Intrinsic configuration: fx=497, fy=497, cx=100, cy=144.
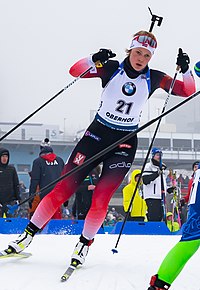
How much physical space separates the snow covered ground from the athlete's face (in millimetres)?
1580

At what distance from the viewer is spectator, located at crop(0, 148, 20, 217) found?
7.63m

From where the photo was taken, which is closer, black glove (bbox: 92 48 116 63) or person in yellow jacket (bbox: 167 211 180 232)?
black glove (bbox: 92 48 116 63)

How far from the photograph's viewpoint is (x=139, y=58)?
4.07 metres

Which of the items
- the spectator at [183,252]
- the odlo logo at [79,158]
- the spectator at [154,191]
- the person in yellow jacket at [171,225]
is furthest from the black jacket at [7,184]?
the spectator at [183,252]

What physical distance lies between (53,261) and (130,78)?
1.59 meters

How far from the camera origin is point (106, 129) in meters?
4.07

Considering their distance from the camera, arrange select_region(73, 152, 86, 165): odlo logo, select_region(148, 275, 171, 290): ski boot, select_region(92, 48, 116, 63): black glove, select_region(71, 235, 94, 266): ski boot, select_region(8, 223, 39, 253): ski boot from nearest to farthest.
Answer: select_region(148, 275, 171, 290): ski boot → select_region(71, 235, 94, 266): ski boot → select_region(8, 223, 39, 253): ski boot → select_region(73, 152, 86, 165): odlo logo → select_region(92, 48, 116, 63): black glove

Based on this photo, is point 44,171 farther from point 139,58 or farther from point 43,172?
point 139,58

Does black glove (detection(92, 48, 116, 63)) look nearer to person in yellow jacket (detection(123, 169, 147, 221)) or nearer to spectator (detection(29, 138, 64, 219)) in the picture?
spectator (detection(29, 138, 64, 219))

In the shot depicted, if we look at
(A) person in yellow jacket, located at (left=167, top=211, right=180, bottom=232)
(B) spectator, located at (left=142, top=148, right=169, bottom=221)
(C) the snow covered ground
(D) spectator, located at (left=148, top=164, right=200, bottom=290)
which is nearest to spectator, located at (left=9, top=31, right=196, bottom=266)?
(C) the snow covered ground

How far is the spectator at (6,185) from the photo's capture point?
7.63 meters

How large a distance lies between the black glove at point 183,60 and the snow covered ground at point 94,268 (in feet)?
5.25

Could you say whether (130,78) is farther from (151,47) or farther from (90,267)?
(90,267)

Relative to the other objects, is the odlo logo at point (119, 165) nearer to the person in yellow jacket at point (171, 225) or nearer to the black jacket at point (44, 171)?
the black jacket at point (44, 171)
